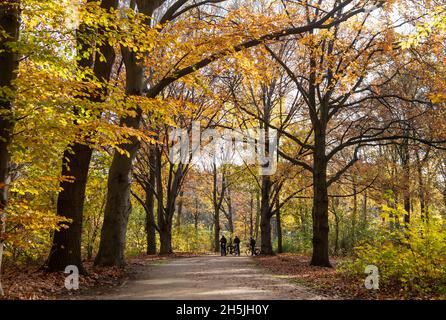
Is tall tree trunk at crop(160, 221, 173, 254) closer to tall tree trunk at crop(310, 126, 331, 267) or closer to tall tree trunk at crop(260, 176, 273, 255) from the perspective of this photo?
tall tree trunk at crop(260, 176, 273, 255)

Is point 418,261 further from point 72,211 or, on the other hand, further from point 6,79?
point 6,79

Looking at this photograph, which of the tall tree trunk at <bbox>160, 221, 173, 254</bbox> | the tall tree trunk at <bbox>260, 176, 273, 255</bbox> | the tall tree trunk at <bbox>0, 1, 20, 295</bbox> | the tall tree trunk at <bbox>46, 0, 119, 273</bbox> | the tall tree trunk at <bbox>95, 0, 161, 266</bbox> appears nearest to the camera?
the tall tree trunk at <bbox>0, 1, 20, 295</bbox>

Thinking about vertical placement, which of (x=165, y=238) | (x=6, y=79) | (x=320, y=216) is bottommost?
(x=165, y=238)

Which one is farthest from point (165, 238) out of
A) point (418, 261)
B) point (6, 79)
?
point (418, 261)

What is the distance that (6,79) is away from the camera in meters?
7.80

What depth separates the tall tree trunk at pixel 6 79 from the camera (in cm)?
752

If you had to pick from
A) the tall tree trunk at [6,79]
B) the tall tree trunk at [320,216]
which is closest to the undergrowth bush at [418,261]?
the tall tree trunk at [320,216]

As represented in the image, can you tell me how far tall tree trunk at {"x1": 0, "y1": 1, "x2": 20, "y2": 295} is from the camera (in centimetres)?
752

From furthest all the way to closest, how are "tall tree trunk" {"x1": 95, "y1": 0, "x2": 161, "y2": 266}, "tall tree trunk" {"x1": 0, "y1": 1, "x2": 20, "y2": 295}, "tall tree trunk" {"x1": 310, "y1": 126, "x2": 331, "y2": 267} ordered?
"tall tree trunk" {"x1": 310, "y1": 126, "x2": 331, "y2": 267} < "tall tree trunk" {"x1": 95, "y1": 0, "x2": 161, "y2": 266} < "tall tree trunk" {"x1": 0, "y1": 1, "x2": 20, "y2": 295}

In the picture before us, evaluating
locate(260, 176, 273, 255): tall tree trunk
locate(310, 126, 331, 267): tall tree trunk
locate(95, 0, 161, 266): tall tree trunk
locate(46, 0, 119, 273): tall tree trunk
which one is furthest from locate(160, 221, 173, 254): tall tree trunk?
locate(46, 0, 119, 273): tall tree trunk

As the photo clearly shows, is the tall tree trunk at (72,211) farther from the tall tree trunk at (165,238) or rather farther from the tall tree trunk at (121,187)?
the tall tree trunk at (165,238)

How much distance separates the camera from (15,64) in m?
8.13

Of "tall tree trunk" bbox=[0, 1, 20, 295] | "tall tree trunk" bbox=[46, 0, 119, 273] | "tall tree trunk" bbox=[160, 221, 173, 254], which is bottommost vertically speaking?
"tall tree trunk" bbox=[160, 221, 173, 254]
